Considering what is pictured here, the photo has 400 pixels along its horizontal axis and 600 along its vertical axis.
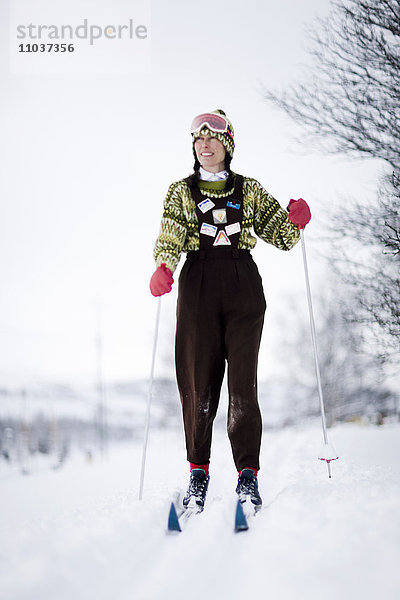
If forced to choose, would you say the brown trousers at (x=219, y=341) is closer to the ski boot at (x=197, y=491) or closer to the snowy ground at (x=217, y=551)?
the ski boot at (x=197, y=491)

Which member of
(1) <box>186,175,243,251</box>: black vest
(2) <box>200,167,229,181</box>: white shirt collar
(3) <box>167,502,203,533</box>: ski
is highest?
(2) <box>200,167,229,181</box>: white shirt collar

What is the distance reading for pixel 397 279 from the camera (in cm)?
524

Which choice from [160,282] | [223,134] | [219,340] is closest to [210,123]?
[223,134]

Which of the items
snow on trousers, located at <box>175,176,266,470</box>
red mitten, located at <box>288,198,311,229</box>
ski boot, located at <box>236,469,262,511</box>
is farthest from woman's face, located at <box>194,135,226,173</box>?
ski boot, located at <box>236,469,262,511</box>

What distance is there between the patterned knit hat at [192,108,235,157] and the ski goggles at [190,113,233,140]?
0.02m

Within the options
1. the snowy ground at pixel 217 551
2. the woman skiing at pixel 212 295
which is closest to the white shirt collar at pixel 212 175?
the woman skiing at pixel 212 295

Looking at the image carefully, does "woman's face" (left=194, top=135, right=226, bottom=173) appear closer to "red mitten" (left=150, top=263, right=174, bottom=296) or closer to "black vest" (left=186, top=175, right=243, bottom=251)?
"black vest" (left=186, top=175, right=243, bottom=251)

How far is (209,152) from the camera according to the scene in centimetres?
272

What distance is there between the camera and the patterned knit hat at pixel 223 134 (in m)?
2.71

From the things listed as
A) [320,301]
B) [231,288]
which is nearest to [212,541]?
[231,288]

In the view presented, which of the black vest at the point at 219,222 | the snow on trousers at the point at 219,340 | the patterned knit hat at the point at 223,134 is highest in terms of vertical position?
the patterned knit hat at the point at 223,134

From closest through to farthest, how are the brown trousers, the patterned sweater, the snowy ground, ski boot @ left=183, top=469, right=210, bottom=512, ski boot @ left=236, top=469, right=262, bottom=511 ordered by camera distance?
the snowy ground → ski boot @ left=236, top=469, right=262, bottom=511 → ski boot @ left=183, top=469, right=210, bottom=512 → the brown trousers → the patterned sweater

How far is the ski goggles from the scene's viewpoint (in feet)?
8.86

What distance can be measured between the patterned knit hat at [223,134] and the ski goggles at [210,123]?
0.05 ft
